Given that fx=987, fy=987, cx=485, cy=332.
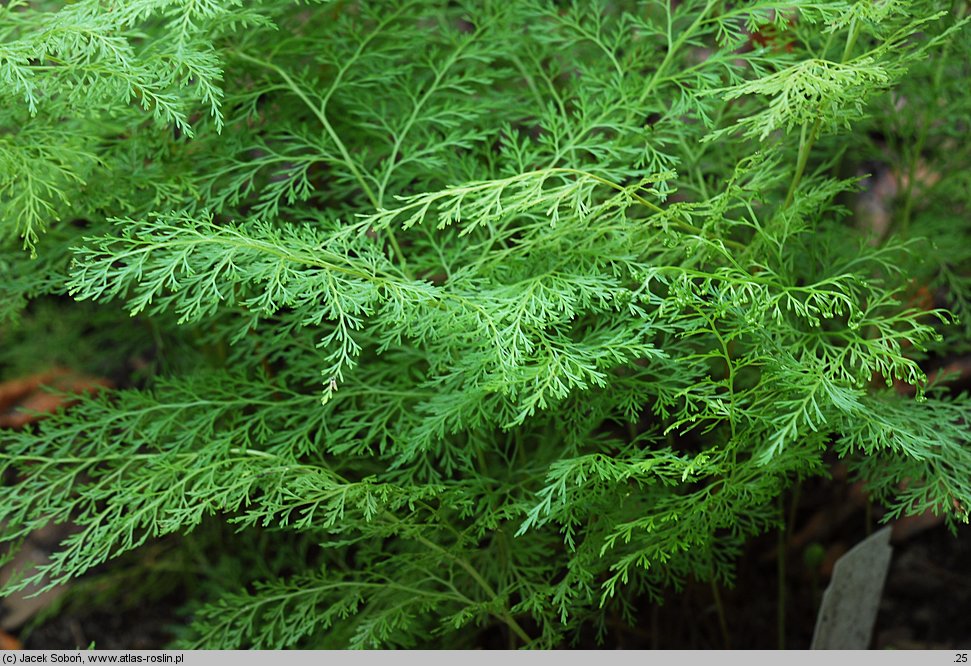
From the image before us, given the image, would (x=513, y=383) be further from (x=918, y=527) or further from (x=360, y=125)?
(x=918, y=527)

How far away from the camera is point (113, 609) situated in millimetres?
1566

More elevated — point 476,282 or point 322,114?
point 322,114

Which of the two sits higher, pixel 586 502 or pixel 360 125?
pixel 360 125

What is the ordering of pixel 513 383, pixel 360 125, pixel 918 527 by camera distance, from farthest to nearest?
pixel 918 527, pixel 360 125, pixel 513 383

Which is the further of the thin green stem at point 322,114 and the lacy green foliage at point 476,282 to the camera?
the thin green stem at point 322,114

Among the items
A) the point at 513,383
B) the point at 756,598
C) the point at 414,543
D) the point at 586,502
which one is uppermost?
the point at 513,383

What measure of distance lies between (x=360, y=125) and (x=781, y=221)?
48cm

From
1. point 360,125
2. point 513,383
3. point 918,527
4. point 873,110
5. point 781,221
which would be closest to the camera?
point 513,383

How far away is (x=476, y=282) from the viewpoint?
3.38 feet

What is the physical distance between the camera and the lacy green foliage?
2.95 feet

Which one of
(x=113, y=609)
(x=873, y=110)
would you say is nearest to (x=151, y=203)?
(x=113, y=609)

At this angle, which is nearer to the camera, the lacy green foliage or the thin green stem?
the lacy green foliage

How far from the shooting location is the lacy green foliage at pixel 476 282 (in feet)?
2.95
